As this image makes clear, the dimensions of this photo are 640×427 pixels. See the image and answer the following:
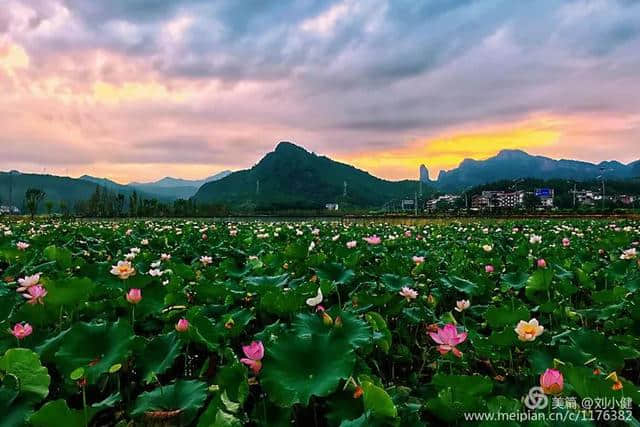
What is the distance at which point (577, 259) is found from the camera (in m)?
4.32

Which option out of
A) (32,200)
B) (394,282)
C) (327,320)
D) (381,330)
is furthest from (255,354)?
(32,200)

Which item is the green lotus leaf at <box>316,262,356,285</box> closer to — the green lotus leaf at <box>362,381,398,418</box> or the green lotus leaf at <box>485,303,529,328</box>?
the green lotus leaf at <box>485,303,529,328</box>

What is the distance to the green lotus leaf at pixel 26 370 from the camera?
A: 4.25ft

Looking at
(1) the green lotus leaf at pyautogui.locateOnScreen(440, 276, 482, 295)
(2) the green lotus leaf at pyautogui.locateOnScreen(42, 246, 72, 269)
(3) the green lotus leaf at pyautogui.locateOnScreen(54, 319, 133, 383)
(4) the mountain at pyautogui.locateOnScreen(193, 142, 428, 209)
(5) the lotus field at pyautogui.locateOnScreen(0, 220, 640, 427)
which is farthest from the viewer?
(4) the mountain at pyautogui.locateOnScreen(193, 142, 428, 209)

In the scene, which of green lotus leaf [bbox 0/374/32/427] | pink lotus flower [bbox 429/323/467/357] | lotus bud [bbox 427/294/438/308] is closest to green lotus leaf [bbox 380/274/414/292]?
lotus bud [bbox 427/294/438/308]

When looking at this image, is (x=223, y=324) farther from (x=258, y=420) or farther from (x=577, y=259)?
(x=577, y=259)

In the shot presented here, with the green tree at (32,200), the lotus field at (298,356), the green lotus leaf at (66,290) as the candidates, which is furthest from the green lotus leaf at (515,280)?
the green tree at (32,200)

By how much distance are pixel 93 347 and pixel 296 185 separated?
561 feet

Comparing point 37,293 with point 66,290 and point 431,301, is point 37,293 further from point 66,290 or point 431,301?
point 431,301

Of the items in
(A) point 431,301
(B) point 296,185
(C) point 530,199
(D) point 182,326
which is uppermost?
(B) point 296,185

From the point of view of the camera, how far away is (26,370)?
132cm

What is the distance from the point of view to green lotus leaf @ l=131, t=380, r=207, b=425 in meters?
1.37

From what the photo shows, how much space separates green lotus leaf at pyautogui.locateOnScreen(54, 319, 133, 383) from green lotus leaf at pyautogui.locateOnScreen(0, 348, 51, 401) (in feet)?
0.53

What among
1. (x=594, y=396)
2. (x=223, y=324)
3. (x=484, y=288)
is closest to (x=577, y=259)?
(x=484, y=288)
